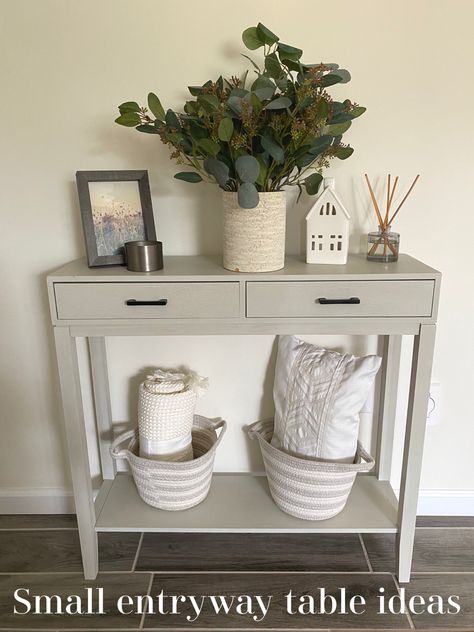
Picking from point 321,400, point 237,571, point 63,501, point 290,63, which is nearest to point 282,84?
point 290,63

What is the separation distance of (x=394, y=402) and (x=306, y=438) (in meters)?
0.34

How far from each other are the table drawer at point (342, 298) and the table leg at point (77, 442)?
48cm

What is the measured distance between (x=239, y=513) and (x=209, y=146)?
3.42 ft

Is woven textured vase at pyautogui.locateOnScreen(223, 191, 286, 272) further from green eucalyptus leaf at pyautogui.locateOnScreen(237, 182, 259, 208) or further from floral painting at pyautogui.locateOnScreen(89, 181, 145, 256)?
floral painting at pyautogui.locateOnScreen(89, 181, 145, 256)

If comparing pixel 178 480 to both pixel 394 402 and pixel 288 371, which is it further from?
pixel 394 402

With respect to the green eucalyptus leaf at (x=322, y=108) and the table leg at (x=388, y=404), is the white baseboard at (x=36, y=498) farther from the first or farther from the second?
the green eucalyptus leaf at (x=322, y=108)

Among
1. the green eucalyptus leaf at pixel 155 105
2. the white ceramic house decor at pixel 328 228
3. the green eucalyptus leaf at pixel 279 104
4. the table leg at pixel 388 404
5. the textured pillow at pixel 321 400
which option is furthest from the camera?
the table leg at pixel 388 404

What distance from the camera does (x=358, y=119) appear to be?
137cm

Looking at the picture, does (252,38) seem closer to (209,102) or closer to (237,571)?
(209,102)

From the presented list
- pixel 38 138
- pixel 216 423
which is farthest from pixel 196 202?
pixel 216 423

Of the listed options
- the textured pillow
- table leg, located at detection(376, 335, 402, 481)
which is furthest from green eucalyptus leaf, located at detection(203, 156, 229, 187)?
table leg, located at detection(376, 335, 402, 481)

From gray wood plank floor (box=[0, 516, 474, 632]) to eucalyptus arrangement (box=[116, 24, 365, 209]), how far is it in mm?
1076

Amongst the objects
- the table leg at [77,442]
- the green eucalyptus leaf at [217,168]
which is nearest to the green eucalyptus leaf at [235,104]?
the green eucalyptus leaf at [217,168]

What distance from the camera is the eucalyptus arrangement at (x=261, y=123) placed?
109cm
